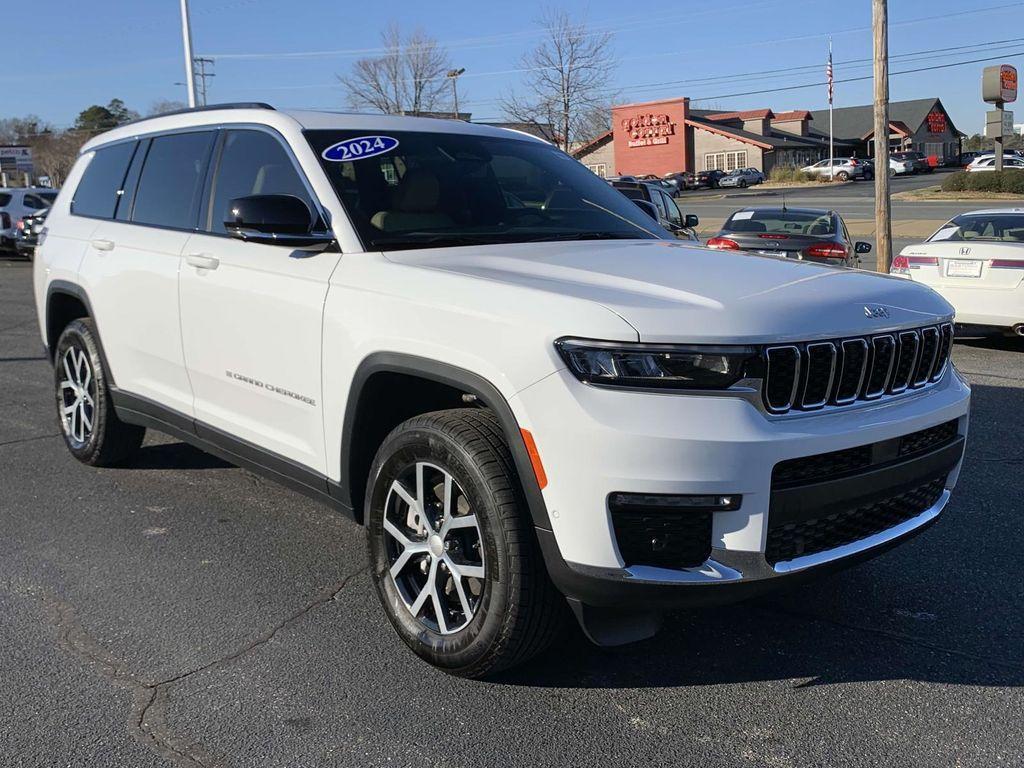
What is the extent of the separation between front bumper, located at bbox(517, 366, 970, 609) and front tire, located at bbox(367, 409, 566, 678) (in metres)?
0.15

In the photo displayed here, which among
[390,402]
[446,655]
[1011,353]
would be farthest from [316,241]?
[1011,353]

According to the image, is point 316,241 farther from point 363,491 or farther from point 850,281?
point 850,281

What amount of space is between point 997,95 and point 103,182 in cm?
3814

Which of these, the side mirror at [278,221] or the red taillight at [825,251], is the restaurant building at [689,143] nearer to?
the red taillight at [825,251]

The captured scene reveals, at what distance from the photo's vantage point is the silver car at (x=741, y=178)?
2721 inches

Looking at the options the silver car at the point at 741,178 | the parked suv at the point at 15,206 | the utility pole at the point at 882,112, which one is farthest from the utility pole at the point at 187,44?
the silver car at the point at 741,178

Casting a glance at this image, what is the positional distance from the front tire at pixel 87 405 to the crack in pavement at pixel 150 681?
5.14 feet

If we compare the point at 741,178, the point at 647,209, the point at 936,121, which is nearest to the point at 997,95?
the point at 741,178

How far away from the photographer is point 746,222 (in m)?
14.0

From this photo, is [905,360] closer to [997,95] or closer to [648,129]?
[997,95]

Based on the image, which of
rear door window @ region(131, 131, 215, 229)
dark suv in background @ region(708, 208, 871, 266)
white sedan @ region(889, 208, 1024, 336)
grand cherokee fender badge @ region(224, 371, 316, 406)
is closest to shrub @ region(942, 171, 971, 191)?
dark suv in background @ region(708, 208, 871, 266)

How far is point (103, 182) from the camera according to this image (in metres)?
5.81

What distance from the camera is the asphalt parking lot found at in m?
3.00

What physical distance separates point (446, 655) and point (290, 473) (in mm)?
1150
